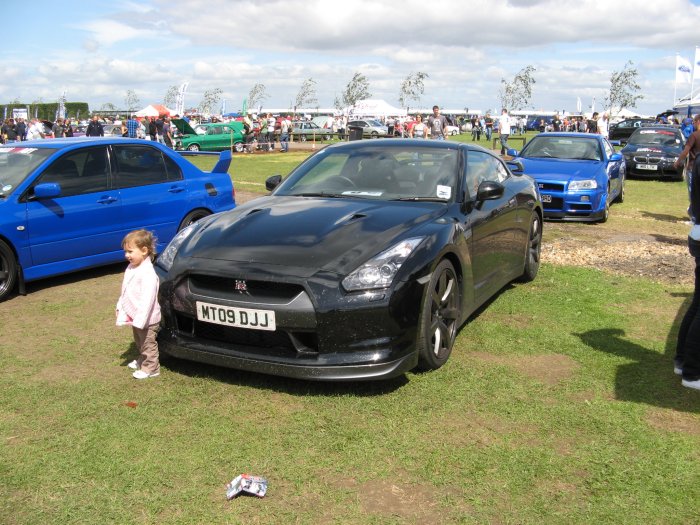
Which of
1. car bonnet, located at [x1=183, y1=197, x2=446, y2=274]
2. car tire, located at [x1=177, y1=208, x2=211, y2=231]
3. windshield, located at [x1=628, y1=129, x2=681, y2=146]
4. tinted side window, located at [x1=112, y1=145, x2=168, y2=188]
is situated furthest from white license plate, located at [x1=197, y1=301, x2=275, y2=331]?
windshield, located at [x1=628, y1=129, x2=681, y2=146]

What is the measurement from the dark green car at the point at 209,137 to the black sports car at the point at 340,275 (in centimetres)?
2755

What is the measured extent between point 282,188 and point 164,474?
119 inches

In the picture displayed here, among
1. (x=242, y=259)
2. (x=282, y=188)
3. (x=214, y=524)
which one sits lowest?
(x=214, y=524)

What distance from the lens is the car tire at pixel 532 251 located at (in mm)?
6961

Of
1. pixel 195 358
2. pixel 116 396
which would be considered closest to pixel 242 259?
pixel 195 358

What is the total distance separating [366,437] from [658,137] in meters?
19.9

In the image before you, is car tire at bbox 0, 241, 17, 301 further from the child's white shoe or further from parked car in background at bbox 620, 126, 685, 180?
parked car in background at bbox 620, 126, 685, 180

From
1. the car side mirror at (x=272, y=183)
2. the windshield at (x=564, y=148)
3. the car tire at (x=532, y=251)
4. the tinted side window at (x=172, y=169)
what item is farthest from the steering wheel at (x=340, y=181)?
the windshield at (x=564, y=148)

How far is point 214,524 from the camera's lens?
279 cm

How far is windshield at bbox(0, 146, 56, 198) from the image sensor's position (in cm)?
665

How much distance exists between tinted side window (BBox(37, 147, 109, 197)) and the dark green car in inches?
972

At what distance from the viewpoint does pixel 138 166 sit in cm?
766

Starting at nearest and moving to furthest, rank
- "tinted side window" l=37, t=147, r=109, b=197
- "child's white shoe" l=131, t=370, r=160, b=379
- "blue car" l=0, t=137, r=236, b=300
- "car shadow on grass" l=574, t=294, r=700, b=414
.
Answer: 1. "car shadow on grass" l=574, t=294, r=700, b=414
2. "child's white shoe" l=131, t=370, r=160, b=379
3. "blue car" l=0, t=137, r=236, b=300
4. "tinted side window" l=37, t=147, r=109, b=197

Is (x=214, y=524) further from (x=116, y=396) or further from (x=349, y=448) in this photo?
(x=116, y=396)
